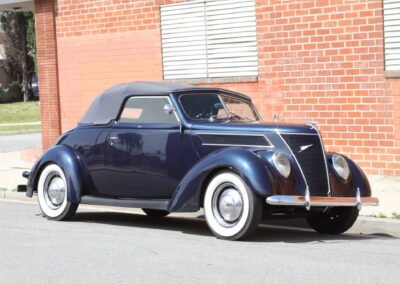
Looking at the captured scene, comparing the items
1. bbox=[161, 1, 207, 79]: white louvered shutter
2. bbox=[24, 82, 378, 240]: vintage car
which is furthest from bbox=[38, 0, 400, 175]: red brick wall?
bbox=[24, 82, 378, 240]: vintage car

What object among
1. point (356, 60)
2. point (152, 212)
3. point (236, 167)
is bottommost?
point (152, 212)

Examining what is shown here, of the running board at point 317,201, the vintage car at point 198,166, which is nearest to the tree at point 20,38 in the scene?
the vintage car at point 198,166

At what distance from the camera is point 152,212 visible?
11633 mm

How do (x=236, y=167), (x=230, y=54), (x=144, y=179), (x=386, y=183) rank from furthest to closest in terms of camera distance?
(x=230, y=54)
(x=386, y=183)
(x=144, y=179)
(x=236, y=167)

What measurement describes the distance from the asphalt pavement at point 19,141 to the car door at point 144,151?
13.4 meters

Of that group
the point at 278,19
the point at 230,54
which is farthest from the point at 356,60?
the point at 230,54

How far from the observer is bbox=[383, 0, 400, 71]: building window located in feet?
45.0

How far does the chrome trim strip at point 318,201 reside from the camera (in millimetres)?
8867

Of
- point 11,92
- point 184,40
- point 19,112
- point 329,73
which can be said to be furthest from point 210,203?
point 11,92

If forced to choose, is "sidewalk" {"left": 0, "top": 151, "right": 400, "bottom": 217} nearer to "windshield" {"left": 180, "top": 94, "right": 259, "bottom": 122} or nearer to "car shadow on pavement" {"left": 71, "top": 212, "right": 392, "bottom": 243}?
"car shadow on pavement" {"left": 71, "top": 212, "right": 392, "bottom": 243}

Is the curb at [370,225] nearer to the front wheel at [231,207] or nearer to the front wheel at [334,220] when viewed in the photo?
the front wheel at [334,220]

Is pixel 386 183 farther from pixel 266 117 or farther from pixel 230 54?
pixel 230 54

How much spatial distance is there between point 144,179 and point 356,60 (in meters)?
5.33

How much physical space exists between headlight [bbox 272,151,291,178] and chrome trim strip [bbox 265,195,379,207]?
269 millimetres
